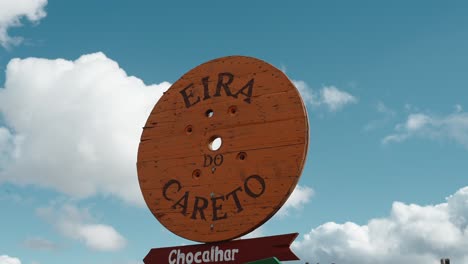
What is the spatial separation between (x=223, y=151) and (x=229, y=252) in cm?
120

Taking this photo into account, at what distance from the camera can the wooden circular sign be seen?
650cm

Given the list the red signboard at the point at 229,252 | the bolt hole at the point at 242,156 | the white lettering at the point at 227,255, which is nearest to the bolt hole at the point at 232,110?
the bolt hole at the point at 242,156

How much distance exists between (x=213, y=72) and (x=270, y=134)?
1329 millimetres

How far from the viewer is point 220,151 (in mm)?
6922

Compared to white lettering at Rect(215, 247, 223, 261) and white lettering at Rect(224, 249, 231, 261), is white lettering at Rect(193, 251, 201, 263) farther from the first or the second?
white lettering at Rect(224, 249, 231, 261)

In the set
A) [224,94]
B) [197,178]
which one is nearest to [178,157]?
[197,178]

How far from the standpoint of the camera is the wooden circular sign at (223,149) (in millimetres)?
6504

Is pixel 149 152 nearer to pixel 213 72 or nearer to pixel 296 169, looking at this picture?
pixel 213 72

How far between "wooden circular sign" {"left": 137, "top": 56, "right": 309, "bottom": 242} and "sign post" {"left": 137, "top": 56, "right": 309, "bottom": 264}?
0.04ft

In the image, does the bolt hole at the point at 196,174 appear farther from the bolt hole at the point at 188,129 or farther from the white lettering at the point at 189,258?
the white lettering at the point at 189,258

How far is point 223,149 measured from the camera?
6.90 meters

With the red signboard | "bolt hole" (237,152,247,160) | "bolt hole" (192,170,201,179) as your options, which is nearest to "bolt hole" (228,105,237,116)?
"bolt hole" (237,152,247,160)

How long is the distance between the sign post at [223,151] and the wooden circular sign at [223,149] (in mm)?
12

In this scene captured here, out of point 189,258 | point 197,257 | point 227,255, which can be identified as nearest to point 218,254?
point 227,255
